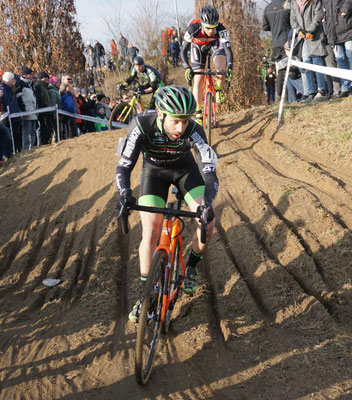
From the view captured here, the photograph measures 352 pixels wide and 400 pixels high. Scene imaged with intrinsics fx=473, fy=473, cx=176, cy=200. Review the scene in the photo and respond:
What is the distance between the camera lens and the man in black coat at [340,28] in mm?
9992

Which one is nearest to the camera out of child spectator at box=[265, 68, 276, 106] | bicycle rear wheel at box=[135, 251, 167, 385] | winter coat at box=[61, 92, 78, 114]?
bicycle rear wheel at box=[135, 251, 167, 385]

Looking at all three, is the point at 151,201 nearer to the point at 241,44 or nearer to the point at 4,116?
the point at 4,116

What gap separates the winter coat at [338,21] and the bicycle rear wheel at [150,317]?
310 inches

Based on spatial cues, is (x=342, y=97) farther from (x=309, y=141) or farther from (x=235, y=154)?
(x=235, y=154)

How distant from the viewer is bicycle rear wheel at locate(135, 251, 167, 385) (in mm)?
3896

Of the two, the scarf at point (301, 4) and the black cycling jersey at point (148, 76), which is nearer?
the scarf at point (301, 4)

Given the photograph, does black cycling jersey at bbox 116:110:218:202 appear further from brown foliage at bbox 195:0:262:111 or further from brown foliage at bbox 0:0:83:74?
brown foliage at bbox 0:0:83:74

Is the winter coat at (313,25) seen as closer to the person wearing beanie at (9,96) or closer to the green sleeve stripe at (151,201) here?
the person wearing beanie at (9,96)

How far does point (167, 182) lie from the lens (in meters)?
5.22

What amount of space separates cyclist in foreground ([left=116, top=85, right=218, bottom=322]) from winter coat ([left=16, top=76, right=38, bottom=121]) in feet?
25.0

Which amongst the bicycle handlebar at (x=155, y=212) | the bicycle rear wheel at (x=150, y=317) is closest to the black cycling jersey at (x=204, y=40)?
the bicycle handlebar at (x=155, y=212)

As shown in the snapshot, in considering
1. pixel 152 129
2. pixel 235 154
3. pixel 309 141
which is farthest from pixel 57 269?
pixel 309 141

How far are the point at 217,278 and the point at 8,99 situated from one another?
7.56 m

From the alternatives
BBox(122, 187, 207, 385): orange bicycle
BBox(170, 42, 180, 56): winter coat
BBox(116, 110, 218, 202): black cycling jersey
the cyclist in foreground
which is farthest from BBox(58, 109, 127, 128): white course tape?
→ BBox(170, 42, 180, 56): winter coat
